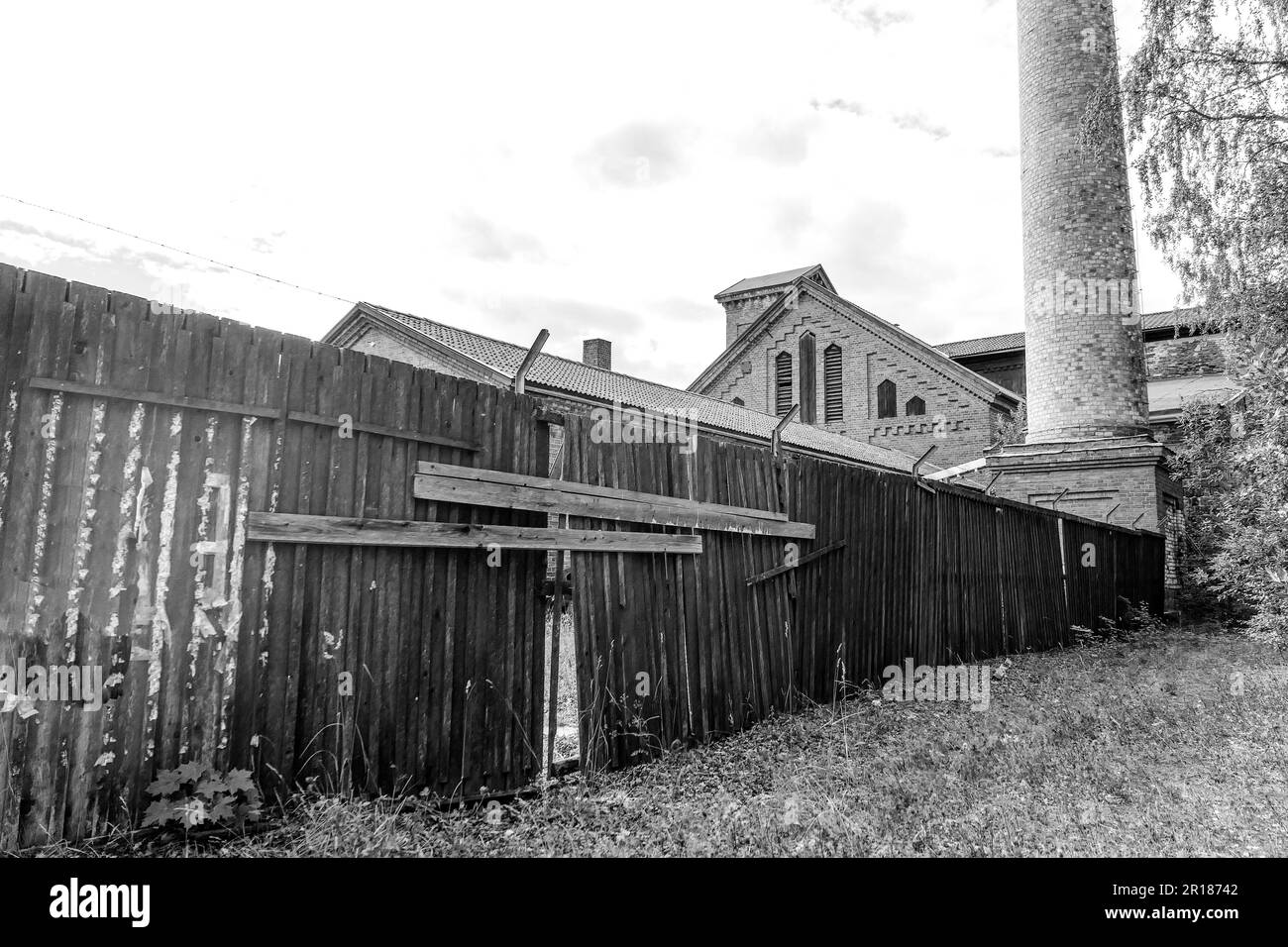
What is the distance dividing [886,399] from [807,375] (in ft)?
11.1

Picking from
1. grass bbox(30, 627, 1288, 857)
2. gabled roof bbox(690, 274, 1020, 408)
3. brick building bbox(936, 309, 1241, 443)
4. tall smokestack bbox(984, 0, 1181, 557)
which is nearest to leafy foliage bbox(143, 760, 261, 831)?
grass bbox(30, 627, 1288, 857)

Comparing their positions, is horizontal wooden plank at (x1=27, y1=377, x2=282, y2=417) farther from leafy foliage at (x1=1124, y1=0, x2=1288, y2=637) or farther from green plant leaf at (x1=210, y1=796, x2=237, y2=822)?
leafy foliage at (x1=1124, y1=0, x2=1288, y2=637)

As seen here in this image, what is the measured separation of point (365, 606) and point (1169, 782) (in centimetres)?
481

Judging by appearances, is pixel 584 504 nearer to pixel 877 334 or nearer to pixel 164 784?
pixel 164 784

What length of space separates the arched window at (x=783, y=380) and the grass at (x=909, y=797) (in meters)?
26.6

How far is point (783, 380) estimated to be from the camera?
33562 mm

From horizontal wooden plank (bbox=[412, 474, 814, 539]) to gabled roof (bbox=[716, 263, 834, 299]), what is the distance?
112 feet

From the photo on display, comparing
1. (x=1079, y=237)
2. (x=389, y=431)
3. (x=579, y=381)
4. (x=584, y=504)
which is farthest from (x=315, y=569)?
(x=1079, y=237)

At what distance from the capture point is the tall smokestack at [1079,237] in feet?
54.0

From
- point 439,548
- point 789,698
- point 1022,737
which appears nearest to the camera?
point 439,548

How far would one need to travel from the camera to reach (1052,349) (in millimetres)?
17141

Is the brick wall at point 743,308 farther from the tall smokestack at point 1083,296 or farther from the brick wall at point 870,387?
the tall smokestack at point 1083,296

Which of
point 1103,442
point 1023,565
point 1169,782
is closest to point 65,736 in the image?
point 1169,782
